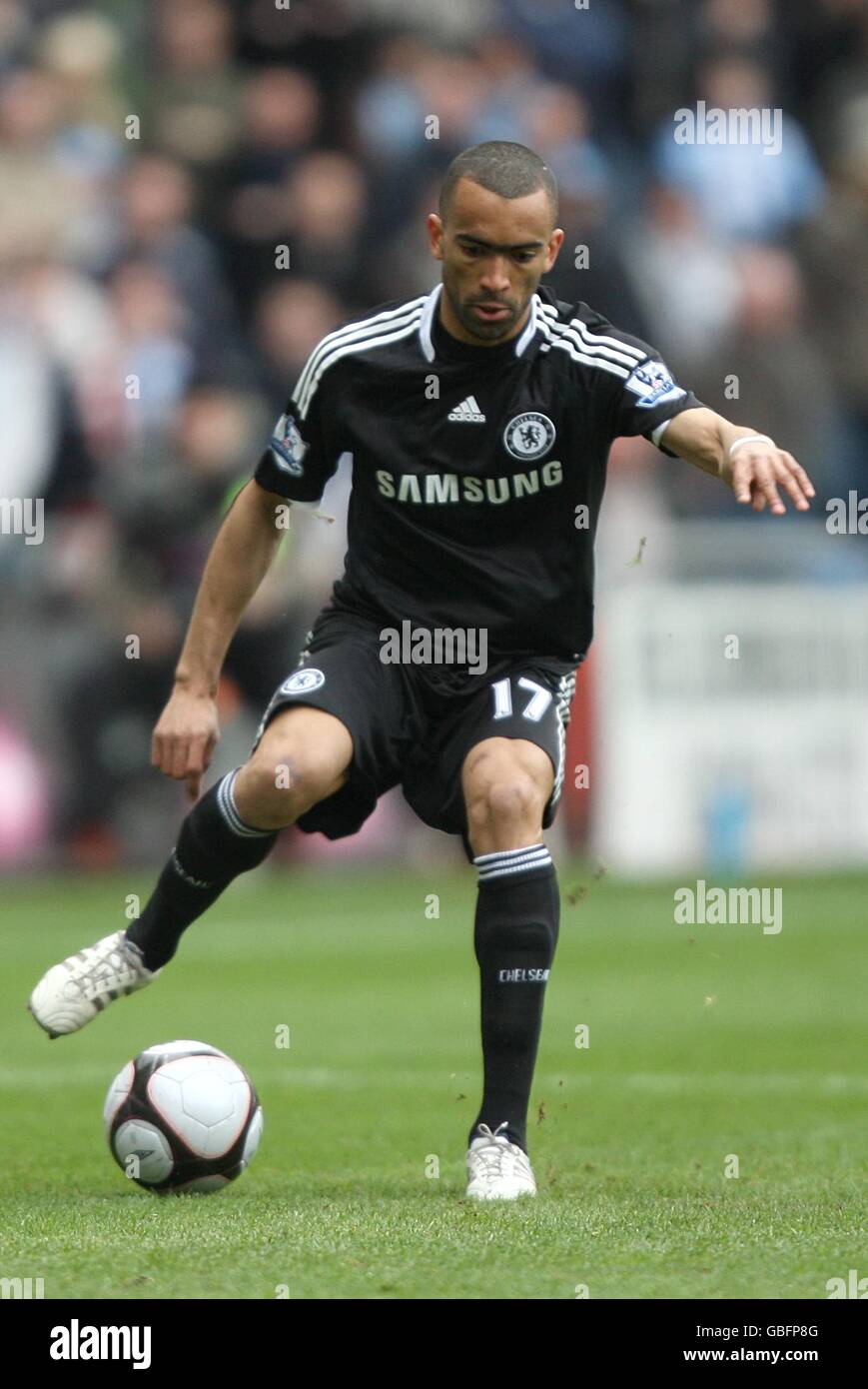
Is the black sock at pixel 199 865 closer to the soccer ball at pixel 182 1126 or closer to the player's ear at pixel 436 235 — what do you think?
the soccer ball at pixel 182 1126

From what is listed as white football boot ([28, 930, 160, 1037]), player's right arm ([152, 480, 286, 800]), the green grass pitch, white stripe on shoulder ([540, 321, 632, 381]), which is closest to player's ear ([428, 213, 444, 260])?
white stripe on shoulder ([540, 321, 632, 381])

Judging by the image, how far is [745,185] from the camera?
15242 mm

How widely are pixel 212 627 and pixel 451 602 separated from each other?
623 mm

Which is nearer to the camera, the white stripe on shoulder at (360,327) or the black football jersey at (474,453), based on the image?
the black football jersey at (474,453)

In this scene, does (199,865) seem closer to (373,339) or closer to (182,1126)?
(182,1126)

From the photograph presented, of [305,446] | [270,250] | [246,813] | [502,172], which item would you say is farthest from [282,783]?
[270,250]

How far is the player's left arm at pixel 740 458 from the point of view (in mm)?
4906

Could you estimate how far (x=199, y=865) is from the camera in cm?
565

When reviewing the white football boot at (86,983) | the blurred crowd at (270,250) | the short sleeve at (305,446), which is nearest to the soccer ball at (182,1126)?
the white football boot at (86,983)

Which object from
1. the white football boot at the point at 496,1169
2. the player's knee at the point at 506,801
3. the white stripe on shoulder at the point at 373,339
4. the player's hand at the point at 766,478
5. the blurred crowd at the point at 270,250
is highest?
the blurred crowd at the point at 270,250

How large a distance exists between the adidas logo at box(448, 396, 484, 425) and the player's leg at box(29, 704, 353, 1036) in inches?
29.6

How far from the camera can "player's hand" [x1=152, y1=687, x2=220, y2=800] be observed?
18.9 feet

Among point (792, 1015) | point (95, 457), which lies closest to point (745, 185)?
point (95, 457)
